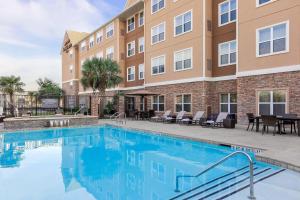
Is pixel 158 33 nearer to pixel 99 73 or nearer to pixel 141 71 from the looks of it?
pixel 141 71

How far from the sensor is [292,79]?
1275 cm

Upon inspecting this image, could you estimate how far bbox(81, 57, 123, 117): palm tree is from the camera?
2195 centimetres

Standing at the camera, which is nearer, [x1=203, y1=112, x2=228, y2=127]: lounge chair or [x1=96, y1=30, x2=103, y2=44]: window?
[x1=203, y1=112, x2=228, y2=127]: lounge chair

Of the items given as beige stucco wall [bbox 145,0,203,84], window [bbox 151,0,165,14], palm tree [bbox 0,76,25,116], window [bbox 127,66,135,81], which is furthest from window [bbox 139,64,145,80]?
palm tree [bbox 0,76,25,116]

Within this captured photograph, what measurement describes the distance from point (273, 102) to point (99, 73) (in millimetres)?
14601

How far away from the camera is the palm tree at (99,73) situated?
22.0 meters

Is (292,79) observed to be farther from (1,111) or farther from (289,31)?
(1,111)

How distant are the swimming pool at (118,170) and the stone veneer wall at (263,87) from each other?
5563 mm

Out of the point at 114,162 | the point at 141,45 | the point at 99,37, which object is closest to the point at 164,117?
the point at 141,45

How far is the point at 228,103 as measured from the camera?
1722 centimetres

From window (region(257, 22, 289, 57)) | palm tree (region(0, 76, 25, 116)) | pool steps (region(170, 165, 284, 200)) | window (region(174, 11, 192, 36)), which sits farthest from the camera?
palm tree (region(0, 76, 25, 116))

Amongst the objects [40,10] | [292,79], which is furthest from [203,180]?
[40,10]

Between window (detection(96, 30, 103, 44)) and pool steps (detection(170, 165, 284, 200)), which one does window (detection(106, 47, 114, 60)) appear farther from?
Answer: pool steps (detection(170, 165, 284, 200))

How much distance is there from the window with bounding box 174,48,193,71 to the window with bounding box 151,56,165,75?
5.59ft
